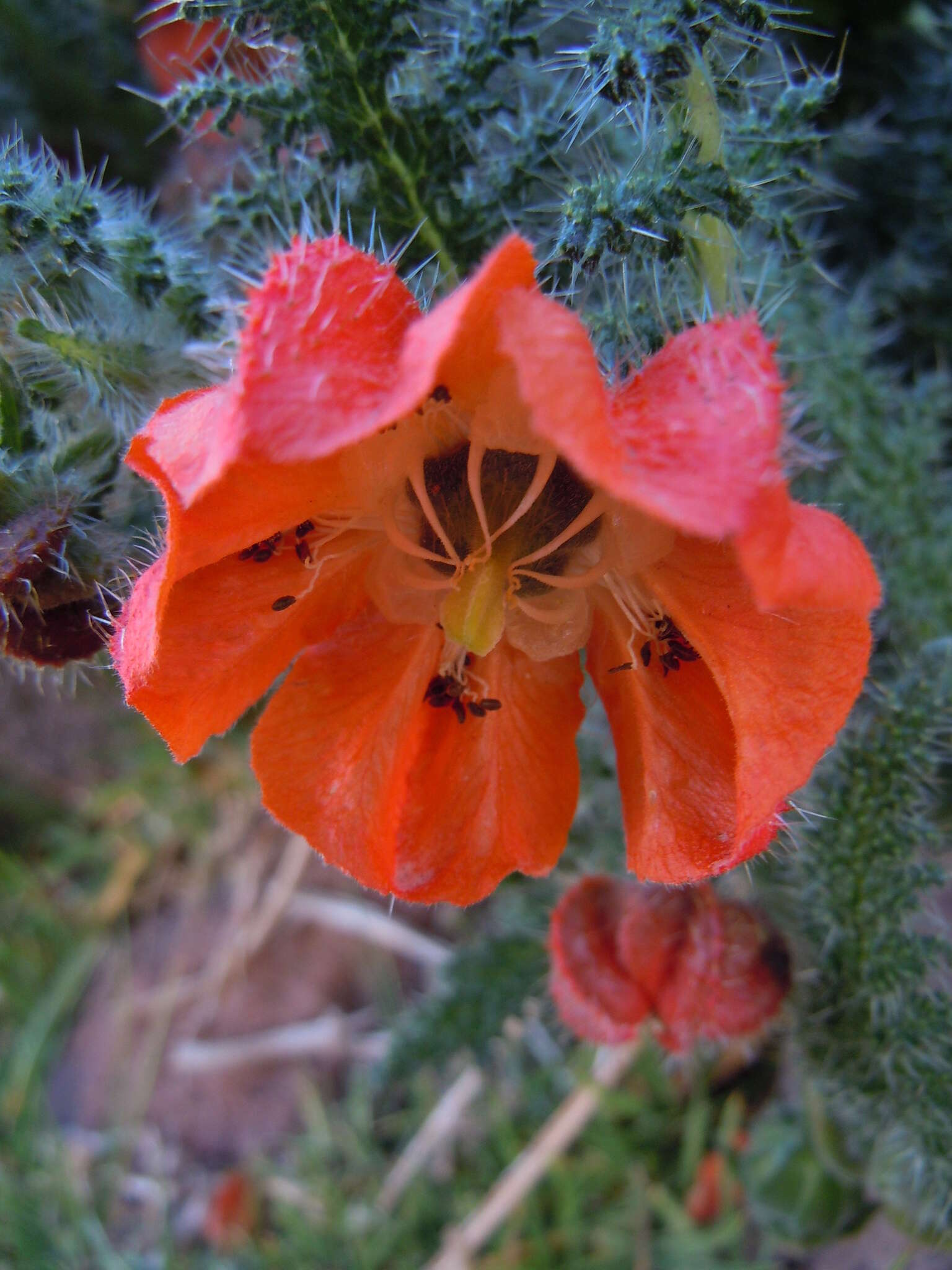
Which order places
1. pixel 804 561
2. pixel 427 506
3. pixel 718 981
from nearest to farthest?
1. pixel 804 561
2. pixel 427 506
3. pixel 718 981

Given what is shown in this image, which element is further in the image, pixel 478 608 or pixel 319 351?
pixel 478 608

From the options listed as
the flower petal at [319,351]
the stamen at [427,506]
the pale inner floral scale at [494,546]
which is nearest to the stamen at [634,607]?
the pale inner floral scale at [494,546]

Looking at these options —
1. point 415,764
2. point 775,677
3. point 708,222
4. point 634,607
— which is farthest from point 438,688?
point 708,222

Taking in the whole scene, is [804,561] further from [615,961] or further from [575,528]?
[615,961]

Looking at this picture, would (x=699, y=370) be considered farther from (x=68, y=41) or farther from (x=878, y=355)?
(x=68, y=41)

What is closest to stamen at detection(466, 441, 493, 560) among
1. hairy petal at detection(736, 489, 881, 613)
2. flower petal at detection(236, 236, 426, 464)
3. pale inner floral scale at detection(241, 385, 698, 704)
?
pale inner floral scale at detection(241, 385, 698, 704)

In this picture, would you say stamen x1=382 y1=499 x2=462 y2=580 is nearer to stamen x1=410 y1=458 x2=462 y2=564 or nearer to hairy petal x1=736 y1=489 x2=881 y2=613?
stamen x1=410 y1=458 x2=462 y2=564

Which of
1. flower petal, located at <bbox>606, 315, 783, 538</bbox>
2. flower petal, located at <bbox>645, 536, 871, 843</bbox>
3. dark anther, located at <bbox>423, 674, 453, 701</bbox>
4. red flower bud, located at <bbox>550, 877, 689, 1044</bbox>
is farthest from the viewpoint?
red flower bud, located at <bbox>550, 877, 689, 1044</bbox>
